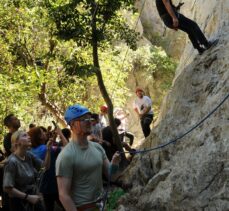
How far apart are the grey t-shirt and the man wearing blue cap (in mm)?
1434

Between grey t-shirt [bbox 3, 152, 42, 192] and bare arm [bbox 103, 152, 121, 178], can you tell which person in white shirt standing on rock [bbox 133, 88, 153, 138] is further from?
bare arm [bbox 103, 152, 121, 178]

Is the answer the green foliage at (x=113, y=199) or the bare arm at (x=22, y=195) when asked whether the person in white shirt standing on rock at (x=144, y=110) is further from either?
the bare arm at (x=22, y=195)

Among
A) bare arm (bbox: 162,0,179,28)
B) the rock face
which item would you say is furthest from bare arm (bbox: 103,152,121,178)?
bare arm (bbox: 162,0,179,28)

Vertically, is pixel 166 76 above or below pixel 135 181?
above

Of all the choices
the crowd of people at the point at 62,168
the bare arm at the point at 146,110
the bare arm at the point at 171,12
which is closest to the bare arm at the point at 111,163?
the crowd of people at the point at 62,168

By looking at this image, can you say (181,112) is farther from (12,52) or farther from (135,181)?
(12,52)

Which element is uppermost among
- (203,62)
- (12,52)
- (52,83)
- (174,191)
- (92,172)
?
(12,52)

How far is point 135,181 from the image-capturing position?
7.28m

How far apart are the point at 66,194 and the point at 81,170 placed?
0.72 ft

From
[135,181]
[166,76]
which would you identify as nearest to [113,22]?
[135,181]

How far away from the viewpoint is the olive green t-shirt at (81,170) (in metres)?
3.33

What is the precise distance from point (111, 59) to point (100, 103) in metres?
2.11

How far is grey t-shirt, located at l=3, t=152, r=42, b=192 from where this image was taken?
15.2ft

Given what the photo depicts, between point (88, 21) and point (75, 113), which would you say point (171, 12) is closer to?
point (75, 113)
